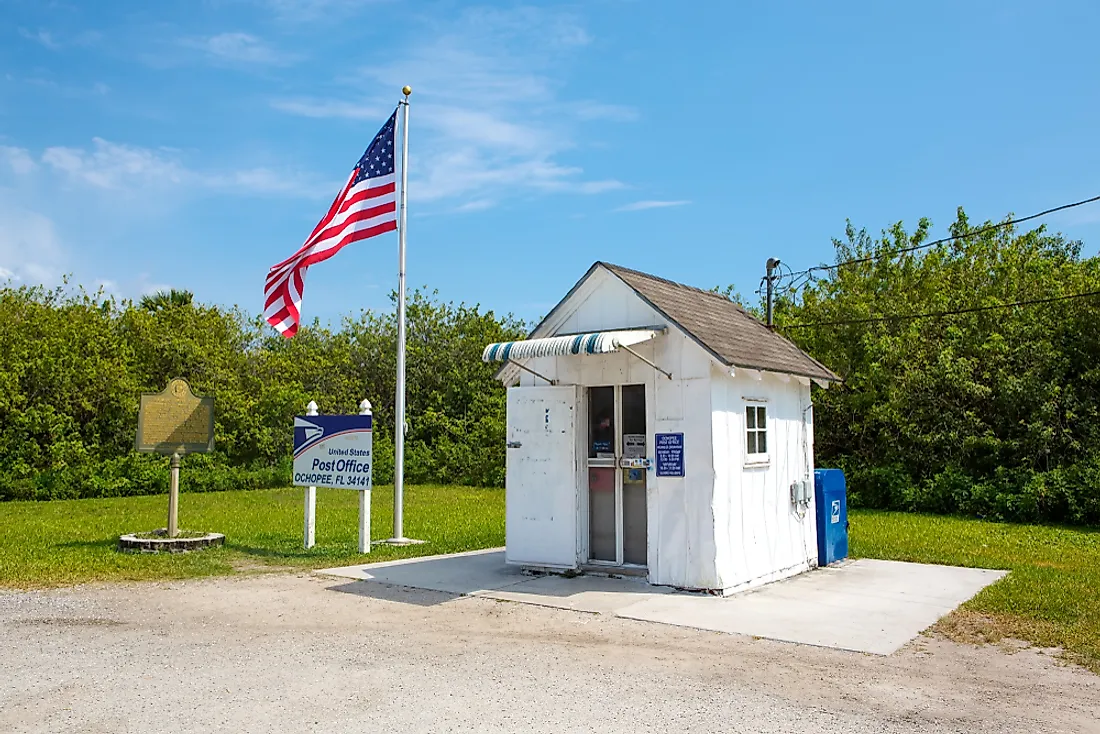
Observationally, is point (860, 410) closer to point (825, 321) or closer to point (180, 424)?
point (825, 321)

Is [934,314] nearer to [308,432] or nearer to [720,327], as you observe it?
[720,327]

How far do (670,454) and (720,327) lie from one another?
1.85 meters

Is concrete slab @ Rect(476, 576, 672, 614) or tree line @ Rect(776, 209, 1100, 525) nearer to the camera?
concrete slab @ Rect(476, 576, 672, 614)

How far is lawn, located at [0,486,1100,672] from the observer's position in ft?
27.6

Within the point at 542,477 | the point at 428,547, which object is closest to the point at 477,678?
the point at 542,477

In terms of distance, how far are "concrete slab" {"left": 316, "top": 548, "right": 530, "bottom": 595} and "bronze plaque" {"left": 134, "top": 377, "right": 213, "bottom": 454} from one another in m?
3.63

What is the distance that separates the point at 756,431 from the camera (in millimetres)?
10133

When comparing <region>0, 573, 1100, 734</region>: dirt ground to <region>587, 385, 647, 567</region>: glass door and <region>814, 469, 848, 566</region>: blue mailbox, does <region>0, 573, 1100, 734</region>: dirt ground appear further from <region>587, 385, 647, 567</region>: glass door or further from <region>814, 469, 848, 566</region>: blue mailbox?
<region>814, 469, 848, 566</region>: blue mailbox

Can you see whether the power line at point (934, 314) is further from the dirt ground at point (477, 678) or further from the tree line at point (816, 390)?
the dirt ground at point (477, 678)

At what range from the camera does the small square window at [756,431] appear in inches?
393

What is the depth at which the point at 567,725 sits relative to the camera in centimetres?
515

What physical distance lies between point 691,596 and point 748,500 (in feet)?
4.45

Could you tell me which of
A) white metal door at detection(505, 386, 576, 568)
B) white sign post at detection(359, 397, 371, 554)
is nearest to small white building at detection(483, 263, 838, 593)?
white metal door at detection(505, 386, 576, 568)

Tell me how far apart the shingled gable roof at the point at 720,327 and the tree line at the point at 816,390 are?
9.81 m
